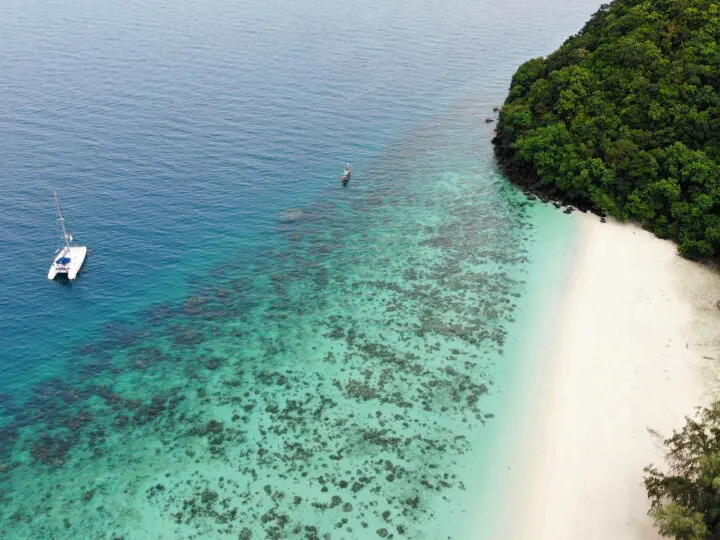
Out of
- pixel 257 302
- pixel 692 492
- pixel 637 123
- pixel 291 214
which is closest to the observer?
pixel 692 492

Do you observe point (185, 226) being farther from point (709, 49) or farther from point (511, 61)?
point (511, 61)

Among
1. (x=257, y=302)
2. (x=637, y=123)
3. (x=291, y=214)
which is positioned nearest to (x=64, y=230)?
(x=257, y=302)

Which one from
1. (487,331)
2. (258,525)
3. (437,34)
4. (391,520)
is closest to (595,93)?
(487,331)

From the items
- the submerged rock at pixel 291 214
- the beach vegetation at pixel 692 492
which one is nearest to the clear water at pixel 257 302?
the submerged rock at pixel 291 214

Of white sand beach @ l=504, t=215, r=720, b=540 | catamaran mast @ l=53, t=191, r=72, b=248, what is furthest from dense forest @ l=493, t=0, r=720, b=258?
catamaran mast @ l=53, t=191, r=72, b=248

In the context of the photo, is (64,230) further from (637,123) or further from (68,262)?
(637,123)

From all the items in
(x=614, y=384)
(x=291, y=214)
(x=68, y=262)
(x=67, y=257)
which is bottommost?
(x=68, y=262)

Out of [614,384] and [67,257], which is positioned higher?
[614,384]
